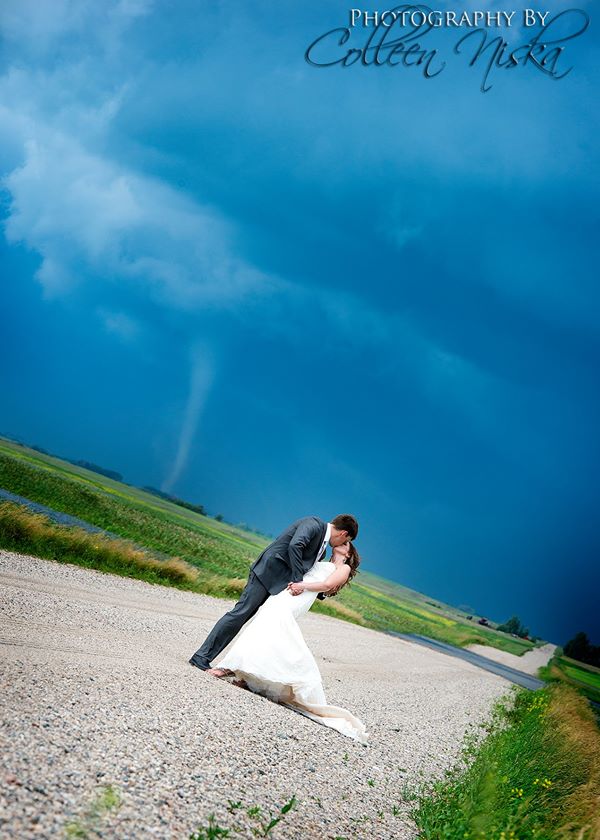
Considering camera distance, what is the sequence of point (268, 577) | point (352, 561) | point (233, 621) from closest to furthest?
point (233, 621), point (268, 577), point (352, 561)

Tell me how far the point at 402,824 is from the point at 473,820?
750 millimetres

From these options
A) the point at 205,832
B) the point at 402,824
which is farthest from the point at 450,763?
the point at 205,832

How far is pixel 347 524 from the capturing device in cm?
855

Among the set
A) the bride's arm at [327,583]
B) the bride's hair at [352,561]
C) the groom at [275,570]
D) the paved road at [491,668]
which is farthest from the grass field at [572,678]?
the groom at [275,570]

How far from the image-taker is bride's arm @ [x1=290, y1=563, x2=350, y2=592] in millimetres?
8367

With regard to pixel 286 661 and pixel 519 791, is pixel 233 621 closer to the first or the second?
pixel 286 661

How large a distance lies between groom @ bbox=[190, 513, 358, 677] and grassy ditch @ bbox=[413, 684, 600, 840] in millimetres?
3100

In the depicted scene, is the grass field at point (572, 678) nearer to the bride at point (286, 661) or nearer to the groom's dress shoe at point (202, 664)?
the bride at point (286, 661)

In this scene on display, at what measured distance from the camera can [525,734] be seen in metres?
11.4

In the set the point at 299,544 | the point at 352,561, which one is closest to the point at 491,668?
the point at 352,561

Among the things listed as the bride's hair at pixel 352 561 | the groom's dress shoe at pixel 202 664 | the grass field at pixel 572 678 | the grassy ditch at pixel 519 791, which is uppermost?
the bride's hair at pixel 352 561

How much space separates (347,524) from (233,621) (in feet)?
6.86

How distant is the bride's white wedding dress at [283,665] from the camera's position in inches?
314

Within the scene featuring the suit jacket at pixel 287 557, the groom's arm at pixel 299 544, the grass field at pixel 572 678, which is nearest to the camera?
the groom's arm at pixel 299 544
